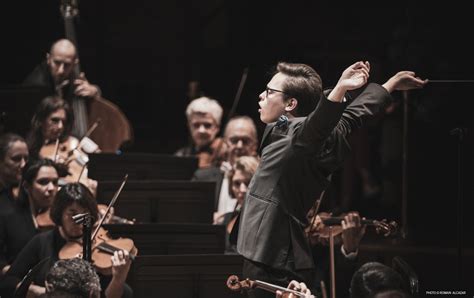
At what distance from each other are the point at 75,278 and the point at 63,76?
292cm

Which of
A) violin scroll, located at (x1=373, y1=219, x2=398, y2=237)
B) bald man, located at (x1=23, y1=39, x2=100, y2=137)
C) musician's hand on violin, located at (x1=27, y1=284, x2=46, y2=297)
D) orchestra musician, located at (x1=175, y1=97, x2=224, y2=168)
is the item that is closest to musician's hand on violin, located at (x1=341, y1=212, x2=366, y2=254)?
violin scroll, located at (x1=373, y1=219, x2=398, y2=237)

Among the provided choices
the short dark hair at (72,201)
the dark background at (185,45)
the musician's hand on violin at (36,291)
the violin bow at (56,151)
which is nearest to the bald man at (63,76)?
the violin bow at (56,151)

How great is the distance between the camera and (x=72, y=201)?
4848 mm

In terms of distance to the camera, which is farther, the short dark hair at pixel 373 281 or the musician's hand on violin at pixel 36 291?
the musician's hand on violin at pixel 36 291

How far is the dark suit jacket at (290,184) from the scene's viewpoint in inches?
133

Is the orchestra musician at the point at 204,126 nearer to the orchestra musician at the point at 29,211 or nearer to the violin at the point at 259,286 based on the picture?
the orchestra musician at the point at 29,211

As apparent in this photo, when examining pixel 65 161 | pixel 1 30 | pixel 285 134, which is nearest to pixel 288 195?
pixel 285 134

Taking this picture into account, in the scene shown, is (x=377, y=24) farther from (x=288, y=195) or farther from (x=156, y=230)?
(x=288, y=195)

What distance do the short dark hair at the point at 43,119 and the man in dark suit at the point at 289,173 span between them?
2.62 m

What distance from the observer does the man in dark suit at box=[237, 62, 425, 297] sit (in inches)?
133

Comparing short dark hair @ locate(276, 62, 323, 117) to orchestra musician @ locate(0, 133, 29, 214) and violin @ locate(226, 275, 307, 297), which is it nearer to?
violin @ locate(226, 275, 307, 297)

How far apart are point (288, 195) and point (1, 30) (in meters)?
4.86

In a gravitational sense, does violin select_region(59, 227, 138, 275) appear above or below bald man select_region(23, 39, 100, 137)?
below

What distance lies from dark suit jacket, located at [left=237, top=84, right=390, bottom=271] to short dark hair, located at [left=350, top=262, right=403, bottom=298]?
392 mm
